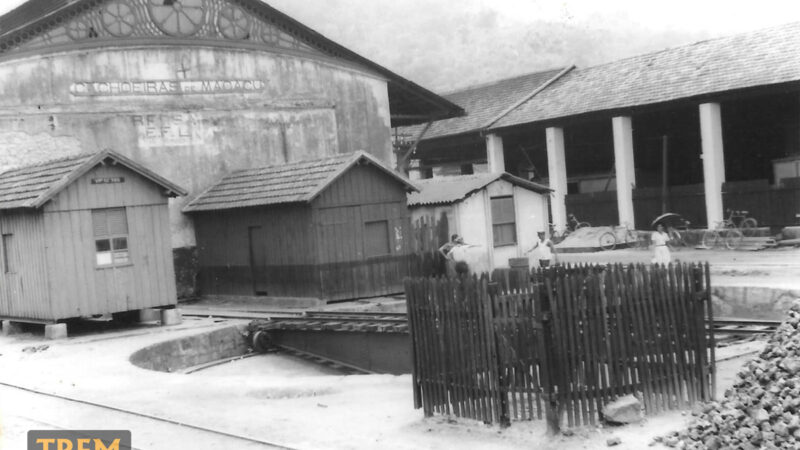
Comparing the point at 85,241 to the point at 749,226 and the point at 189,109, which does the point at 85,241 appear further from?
the point at 749,226

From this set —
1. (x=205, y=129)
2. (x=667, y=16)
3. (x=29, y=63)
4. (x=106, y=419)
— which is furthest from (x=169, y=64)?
(x=667, y=16)

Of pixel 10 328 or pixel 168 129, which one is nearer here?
pixel 10 328

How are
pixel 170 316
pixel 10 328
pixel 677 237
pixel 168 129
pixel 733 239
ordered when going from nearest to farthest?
1. pixel 170 316
2. pixel 10 328
3. pixel 168 129
4. pixel 733 239
5. pixel 677 237

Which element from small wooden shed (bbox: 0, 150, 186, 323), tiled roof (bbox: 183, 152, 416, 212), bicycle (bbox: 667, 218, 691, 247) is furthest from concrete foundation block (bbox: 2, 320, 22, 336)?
bicycle (bbox: 667, 218, 691, 247)

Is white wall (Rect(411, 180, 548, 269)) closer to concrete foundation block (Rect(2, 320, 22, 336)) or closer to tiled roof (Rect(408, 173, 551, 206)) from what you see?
tiled roof (Rect(408, 173, 551, 206))

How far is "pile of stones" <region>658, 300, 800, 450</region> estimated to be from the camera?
27.8 feet

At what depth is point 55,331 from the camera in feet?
66.5

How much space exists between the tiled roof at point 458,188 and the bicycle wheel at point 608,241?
3.97 m

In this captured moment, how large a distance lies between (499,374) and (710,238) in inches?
874

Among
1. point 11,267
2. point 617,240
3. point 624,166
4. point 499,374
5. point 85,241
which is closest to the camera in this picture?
point 499,374

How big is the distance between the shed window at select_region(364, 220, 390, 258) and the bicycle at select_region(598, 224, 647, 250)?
1012 centimetres

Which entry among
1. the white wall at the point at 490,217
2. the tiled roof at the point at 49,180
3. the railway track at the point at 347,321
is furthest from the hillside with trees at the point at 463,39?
the tiled roof at the point at 49,180

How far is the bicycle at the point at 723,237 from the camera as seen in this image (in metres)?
29.2

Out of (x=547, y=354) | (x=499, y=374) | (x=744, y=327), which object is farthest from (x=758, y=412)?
(x=744, y=327)
